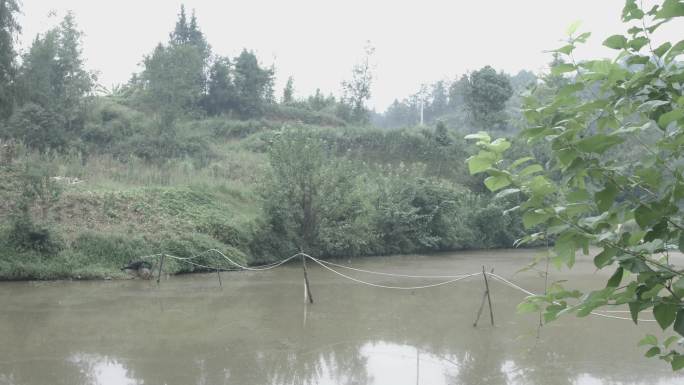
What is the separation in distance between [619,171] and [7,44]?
17666mm

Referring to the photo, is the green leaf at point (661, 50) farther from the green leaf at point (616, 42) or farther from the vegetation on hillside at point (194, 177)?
the vegetation on hillside at point (194, 177)

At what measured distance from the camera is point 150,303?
1070cm

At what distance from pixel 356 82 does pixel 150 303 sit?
2643 centimetres

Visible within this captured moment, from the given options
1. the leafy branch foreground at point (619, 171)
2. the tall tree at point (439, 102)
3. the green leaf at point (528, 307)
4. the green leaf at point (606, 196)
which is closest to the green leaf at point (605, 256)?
the leafy branch foreground at point (619, 171)

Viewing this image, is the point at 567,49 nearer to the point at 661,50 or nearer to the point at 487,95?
the point at 661,50

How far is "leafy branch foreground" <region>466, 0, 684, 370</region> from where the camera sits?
1.29m

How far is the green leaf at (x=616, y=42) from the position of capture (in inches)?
55.9

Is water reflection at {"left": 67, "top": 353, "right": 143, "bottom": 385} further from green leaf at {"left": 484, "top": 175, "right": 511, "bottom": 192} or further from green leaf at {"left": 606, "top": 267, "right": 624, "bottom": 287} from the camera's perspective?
green leaf at {"left": 606, "top": 267, "right": 624, "bottom": 287}

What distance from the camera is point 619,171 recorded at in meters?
1.39

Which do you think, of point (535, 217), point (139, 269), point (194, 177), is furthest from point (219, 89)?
point (535, 217)

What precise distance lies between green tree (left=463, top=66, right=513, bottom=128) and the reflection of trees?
63.9 feet

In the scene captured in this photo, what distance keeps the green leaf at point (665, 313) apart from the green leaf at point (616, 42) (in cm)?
63

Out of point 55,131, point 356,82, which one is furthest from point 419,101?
point 55,131

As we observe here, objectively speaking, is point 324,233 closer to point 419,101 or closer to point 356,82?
point 356,82
